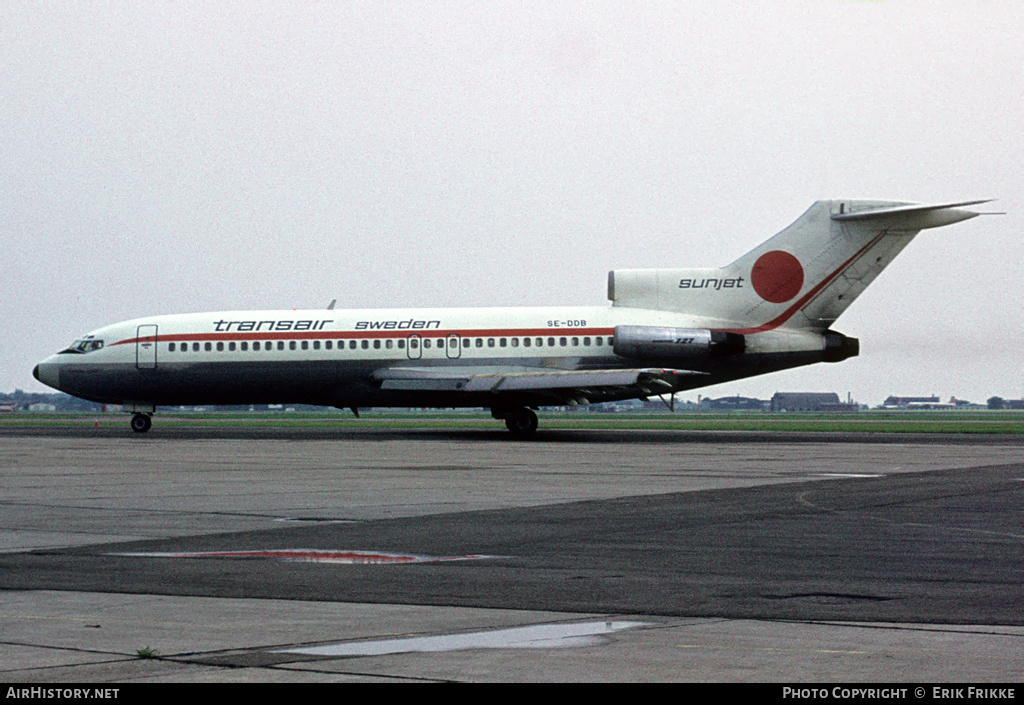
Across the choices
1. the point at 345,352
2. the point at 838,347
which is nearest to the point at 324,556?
the point at 345,352

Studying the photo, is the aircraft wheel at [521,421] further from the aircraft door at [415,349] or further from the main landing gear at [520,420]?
the aircraft door at [415,349]

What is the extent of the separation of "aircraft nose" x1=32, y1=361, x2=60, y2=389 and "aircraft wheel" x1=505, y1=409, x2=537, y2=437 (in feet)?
57.8

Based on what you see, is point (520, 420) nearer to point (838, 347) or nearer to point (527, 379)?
point (527, 379)

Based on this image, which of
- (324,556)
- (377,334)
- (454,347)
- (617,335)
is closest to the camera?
(324,556)

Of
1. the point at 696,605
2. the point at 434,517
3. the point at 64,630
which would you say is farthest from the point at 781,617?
the point at 434,517

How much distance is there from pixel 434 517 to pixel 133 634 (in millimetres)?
8789

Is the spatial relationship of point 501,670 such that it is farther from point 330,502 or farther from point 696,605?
point 330,502

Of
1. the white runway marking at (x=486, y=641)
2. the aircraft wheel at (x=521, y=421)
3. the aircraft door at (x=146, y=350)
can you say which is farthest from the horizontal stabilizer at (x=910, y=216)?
the white runway marking at (x=486, y=641)

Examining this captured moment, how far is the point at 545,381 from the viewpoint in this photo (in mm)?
42406

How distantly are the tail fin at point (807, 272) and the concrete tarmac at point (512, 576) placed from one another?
18.7 metres

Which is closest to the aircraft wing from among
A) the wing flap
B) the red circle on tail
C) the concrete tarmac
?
the wing flap

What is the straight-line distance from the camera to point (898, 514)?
17.3m

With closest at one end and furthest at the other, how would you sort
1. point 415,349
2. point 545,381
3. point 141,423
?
1. point 545,381
2. point 415,349
3. point 141,423

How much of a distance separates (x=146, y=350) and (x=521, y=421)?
14112mm
